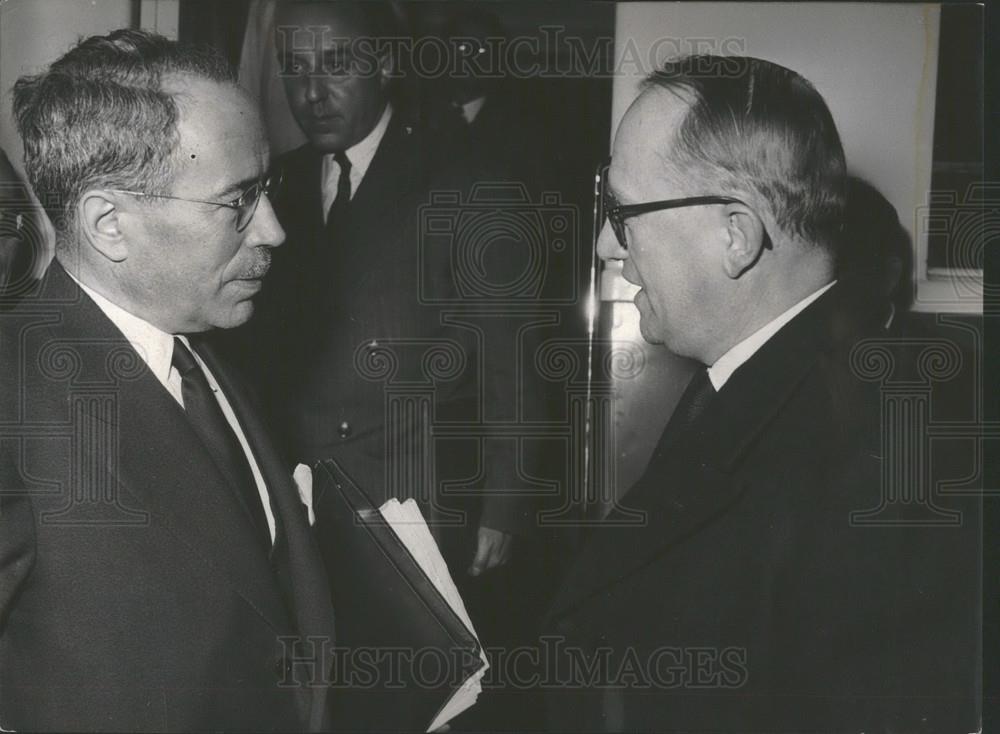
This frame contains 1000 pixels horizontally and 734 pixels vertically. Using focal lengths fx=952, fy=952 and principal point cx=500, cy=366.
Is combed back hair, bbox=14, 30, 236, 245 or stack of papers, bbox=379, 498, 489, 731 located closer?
combed back hair, bbox=14, 30, 236, 245

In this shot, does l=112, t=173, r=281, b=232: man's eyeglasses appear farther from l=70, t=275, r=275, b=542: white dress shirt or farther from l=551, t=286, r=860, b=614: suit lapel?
l=551, t=286, r=860, b=614: suit lapel

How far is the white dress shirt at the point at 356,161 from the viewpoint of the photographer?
149 cm

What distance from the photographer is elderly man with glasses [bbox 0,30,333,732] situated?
1431 mm

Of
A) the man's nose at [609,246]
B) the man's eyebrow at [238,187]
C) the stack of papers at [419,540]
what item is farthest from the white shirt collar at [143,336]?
the man's nose at [609,246]

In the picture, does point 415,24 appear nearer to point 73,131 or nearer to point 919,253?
point 73,131

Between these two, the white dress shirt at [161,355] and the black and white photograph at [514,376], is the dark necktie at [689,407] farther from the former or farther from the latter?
the white dress shirt at [161,355]

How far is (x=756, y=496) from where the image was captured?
4.83ft

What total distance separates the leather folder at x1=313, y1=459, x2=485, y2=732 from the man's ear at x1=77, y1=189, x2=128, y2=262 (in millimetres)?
449

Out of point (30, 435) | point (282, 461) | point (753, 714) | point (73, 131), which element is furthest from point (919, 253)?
point (30, 435)

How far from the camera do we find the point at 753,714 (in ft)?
5.03

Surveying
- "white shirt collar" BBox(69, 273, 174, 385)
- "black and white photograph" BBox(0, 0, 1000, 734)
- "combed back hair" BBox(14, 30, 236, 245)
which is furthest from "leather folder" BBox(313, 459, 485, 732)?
"combed back hair" BBox(14, 30, 236, 245)

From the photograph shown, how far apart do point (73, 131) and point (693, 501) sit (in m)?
1.11

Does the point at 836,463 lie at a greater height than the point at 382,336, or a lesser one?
lesser

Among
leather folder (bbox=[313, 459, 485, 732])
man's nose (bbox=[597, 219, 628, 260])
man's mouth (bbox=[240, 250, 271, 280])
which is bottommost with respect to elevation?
leather folder (bbox=[313, 459, 485, 732])
